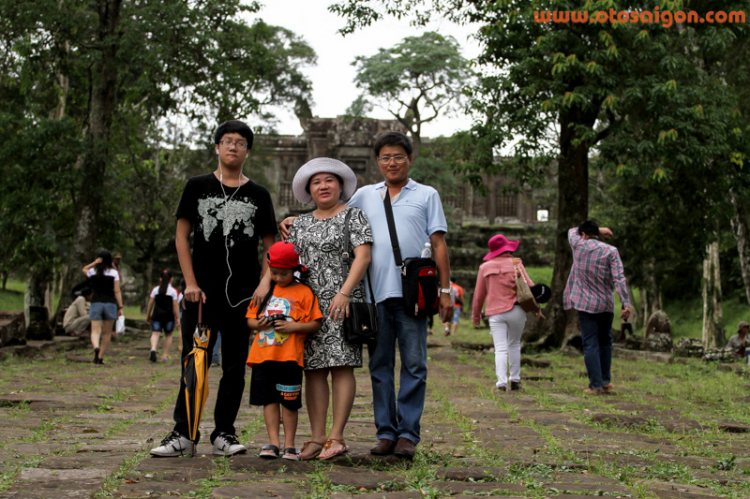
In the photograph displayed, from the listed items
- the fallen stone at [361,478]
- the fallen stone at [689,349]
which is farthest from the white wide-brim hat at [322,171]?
the fallen stone at [689,349]

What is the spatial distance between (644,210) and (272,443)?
18589 mm

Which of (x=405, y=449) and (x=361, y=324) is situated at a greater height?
(x=361, y=324)

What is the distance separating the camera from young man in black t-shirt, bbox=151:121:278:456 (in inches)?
193

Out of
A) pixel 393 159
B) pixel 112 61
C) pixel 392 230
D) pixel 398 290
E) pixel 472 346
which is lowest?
pixel 472 346

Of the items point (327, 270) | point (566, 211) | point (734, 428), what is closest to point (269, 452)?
point (327, 270)

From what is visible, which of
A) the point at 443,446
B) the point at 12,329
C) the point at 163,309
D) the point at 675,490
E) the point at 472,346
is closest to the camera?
the point at 675,490

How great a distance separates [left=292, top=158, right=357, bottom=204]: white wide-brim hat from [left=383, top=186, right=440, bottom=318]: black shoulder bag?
0.56m

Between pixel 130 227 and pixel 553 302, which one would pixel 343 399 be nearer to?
pixel 553 302

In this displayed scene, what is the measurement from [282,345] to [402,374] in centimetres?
79

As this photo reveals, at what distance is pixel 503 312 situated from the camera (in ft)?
29.3

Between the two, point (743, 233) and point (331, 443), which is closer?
point (331, 443)

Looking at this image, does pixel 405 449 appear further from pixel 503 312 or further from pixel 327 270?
pixel 503 312

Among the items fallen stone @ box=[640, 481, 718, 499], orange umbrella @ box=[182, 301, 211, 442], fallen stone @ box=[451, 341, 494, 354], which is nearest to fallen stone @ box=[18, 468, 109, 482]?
orange umbrella @ box=[182, 301, 211, 442]

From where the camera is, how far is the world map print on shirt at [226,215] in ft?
A: 16.3
